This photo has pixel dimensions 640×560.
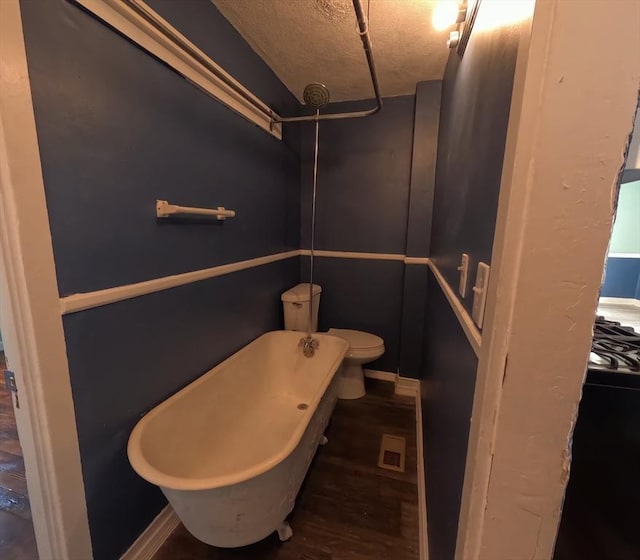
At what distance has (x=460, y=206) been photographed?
1.01 meters

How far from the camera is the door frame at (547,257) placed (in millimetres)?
384

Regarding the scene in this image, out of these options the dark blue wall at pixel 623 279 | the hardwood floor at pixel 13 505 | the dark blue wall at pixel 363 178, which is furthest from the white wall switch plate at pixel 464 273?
the dark blue wall at pixel 623 279

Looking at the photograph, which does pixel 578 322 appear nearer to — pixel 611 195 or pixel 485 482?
pixel 611 195

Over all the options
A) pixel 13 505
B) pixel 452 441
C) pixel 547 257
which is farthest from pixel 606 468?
pixel 13 505

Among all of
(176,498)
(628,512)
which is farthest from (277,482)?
(628,512)

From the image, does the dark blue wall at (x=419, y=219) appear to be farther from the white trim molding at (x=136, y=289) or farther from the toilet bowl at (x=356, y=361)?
the white trim molding at (x=136, y=289)

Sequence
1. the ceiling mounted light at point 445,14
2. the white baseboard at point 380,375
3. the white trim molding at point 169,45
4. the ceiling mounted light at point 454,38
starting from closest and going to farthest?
the white trim molding at point 169,45, the ceiling mounted light at point 454,38, the ceiling mounted light at point 445,14, the white baseboard at point 380,375

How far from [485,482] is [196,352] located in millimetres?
1283

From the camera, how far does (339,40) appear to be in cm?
168

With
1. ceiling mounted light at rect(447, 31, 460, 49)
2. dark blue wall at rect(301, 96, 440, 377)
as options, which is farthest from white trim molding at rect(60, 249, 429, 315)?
ceiling mounted light at rect(447, 31, 460, 49)

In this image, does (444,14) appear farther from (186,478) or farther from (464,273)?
(186,478)

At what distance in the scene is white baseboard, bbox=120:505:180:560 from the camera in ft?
3.76

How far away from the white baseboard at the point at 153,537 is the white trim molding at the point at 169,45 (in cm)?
187

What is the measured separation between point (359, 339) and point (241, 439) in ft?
3.76
